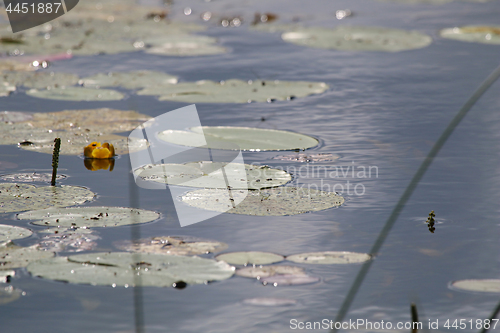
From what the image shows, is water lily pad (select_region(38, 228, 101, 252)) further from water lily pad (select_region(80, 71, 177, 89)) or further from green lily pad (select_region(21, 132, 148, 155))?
water lily pad (select_region(80, 71, 177, 89))

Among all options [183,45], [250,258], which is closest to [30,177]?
[250,258]

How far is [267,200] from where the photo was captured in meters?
3.60

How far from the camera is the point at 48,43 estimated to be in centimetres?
787

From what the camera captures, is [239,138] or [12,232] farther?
[239,138]

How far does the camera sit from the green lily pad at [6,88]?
5821 mm

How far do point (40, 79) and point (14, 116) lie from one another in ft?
4.05

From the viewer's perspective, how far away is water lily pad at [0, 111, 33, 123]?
5.04 meters

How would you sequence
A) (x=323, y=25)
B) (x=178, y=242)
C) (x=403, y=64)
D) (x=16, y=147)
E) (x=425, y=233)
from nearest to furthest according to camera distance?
(x=178, y=242)
(x=425, y=233)
(x=16, y=147)
(x=403, y=64)
(x=323, y=25)

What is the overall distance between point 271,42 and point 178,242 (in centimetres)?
502

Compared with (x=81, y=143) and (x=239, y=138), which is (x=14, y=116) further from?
(x=239, y=138)

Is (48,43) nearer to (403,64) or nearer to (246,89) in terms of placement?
(246,89)

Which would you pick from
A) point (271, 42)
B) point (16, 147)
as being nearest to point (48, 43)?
point (271, 42)

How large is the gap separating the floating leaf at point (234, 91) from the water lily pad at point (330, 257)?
278 centimetres

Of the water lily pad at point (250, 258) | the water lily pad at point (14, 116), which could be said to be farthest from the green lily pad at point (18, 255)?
the water lily pad at point (14, 116)
